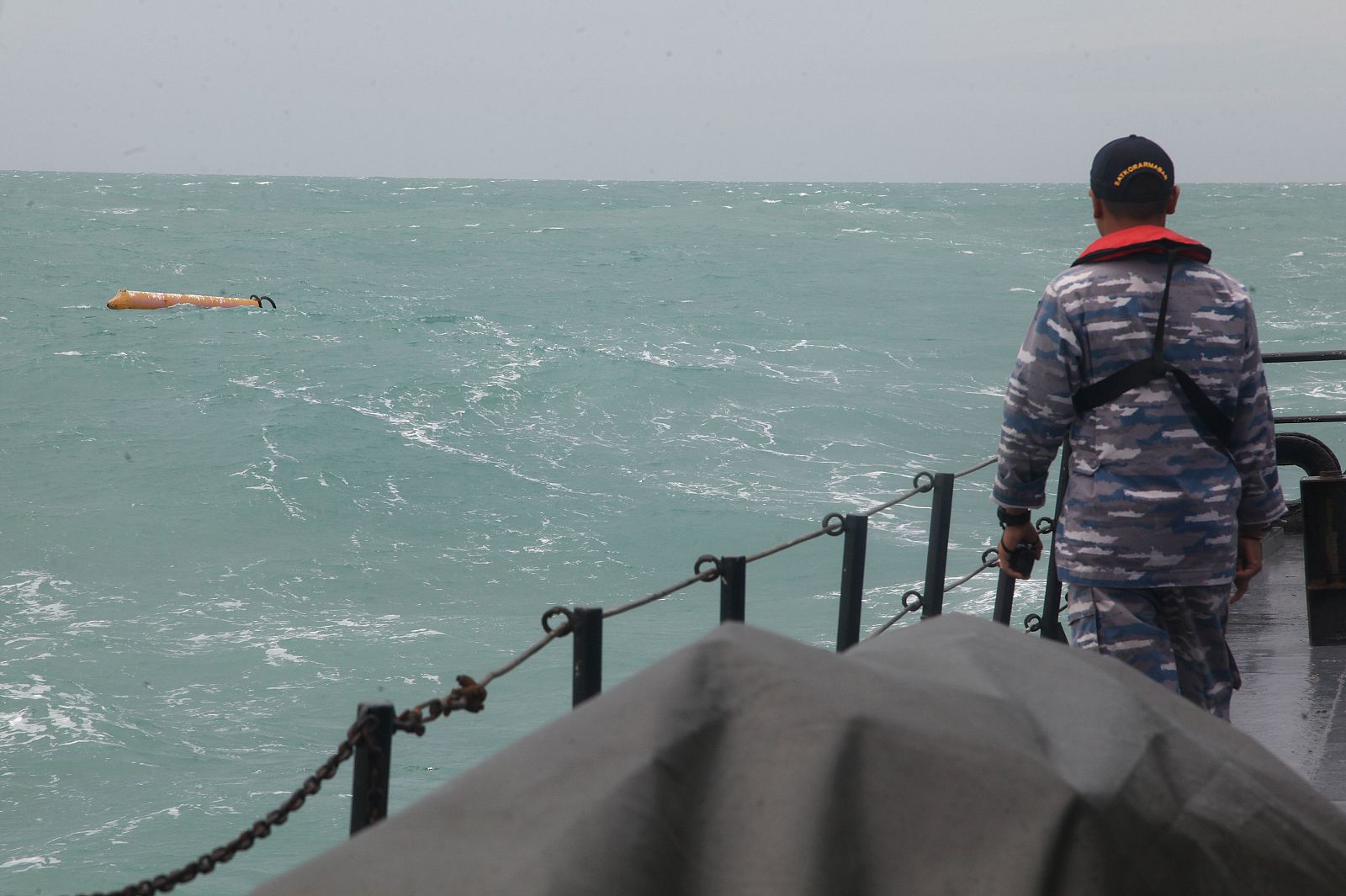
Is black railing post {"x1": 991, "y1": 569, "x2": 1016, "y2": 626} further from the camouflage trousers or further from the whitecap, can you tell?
the whitecap

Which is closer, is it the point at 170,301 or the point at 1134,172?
the point at 1134,172

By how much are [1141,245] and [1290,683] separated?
270cm

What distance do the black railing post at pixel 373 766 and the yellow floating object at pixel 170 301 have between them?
46892 mm

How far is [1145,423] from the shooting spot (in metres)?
2.86

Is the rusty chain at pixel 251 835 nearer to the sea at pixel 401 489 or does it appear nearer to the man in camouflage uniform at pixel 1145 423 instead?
the man in camouflage uniform at pixel 1145 423

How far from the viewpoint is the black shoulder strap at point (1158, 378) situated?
282 centimetres

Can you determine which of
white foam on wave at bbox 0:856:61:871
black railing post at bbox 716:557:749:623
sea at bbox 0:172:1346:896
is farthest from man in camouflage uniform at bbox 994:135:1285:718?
white foam on wave at bbox 0:856:61:871

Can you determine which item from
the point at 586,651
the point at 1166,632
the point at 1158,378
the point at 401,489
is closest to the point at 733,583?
the point at 586,651

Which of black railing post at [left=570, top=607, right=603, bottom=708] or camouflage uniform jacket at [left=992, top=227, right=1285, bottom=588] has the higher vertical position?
camouflage uniform jacket at [left=992, top=227, right=1285, bottom=588]

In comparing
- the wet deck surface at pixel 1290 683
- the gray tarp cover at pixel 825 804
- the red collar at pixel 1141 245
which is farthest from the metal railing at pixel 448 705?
the wet deck surface at pixel 1290 683

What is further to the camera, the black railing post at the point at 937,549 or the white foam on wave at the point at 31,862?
the white foam on wave at the point at 31,862

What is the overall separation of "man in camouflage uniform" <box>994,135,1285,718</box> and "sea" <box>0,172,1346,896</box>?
4.87 metres

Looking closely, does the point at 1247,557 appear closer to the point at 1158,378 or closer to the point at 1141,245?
the point at 1158,378

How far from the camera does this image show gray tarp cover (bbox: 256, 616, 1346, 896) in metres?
1.18
